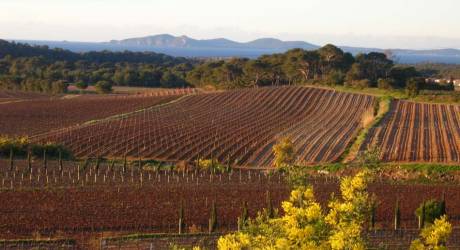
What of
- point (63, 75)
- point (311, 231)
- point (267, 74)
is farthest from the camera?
point (63, 75)

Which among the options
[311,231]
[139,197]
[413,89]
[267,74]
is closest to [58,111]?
[139,197]

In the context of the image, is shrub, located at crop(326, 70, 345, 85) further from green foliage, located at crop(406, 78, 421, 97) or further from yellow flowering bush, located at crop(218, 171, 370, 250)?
yellow flowering bush, located at crop(218, 171, 370, 250)

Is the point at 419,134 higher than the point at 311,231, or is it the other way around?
the point at 311,231

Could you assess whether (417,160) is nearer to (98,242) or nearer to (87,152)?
(87,152)

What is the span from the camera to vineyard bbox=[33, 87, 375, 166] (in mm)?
38656

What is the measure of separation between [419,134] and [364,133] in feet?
12.3

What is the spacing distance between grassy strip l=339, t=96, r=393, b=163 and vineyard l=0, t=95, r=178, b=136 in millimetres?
21301

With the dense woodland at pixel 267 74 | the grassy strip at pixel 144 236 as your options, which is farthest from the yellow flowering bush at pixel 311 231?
the dense woodland at pixel 267 74

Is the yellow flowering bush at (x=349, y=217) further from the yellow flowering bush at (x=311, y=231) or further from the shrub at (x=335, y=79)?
the shrub at (x=335, y=79)

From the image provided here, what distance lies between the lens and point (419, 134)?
44406mm

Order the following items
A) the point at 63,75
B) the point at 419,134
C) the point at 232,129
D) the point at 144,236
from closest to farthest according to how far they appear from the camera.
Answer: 1. the point at 144,236
2. the point at 419,134
3. the point at 232,129
4. the point at 63,75

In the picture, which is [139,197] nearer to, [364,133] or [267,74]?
[364,133]

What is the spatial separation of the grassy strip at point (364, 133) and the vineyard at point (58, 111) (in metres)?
21.3

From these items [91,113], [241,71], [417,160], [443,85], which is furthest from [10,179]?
[241,71]
